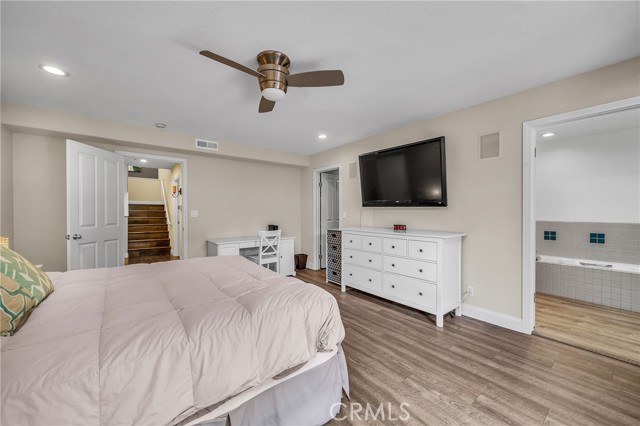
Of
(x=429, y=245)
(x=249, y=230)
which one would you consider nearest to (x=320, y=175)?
(x=249, y=230)

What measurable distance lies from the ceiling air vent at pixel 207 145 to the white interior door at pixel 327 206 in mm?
2147

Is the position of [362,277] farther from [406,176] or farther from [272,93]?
[272,93]

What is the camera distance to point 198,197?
4.29 m

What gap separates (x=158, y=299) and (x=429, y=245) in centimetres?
254

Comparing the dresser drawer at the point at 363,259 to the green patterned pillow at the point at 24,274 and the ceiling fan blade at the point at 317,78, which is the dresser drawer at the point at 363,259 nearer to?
the ceiling fan blade at the point at 317,78

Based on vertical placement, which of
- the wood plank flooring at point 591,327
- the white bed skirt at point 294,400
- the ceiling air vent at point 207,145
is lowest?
the wood plank flooring at point 591,327

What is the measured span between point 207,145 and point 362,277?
3.18 m

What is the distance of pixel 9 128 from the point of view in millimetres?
2848

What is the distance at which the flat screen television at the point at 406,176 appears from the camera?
9.98ft

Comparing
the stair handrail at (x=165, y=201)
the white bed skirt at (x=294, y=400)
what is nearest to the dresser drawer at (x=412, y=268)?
the white bed skirt at (x=294, y=400)

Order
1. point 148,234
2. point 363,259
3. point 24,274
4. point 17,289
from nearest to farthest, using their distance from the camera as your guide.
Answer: point 17,289 → point 24,274 → point 363,259 → point 148,234

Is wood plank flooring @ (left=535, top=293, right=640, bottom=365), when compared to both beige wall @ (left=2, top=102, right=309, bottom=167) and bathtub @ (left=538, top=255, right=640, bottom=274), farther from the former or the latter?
beige wall @ (left=2, top=102, right=309, bottom=167)

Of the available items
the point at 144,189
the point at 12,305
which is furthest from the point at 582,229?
the point at 144,189

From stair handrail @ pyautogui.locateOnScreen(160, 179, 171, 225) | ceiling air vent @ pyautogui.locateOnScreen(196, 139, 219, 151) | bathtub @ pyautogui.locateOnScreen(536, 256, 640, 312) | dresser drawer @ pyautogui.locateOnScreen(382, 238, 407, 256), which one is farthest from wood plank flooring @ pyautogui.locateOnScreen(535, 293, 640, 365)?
stair handrail @ pyautogui.locateOnScreen(160, 179, 171, 225)
